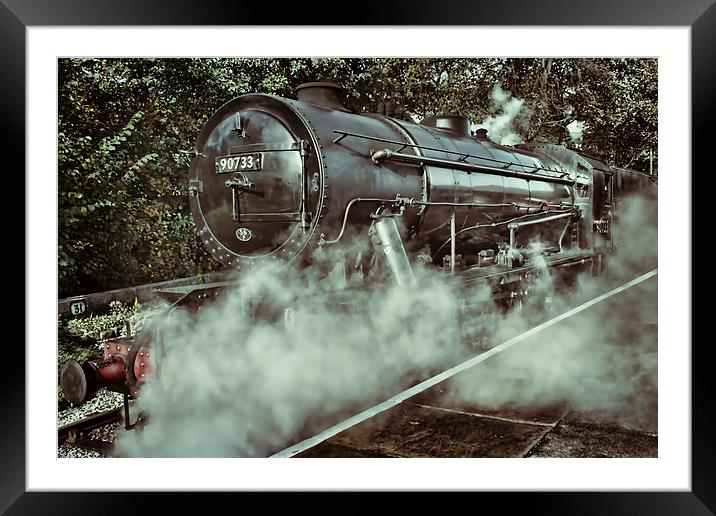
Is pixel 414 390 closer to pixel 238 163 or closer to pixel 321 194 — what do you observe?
pixel 321 194

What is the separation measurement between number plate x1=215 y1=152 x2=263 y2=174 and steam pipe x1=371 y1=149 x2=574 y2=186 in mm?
771

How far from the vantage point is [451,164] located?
4.58 meters

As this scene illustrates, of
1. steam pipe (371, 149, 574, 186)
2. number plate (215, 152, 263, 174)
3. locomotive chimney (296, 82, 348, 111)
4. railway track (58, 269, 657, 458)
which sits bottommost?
railway track (58, 269, 657, 458)

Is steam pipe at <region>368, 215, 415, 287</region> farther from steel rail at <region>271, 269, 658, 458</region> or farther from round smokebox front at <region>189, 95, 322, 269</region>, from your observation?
steel rail at <region>271, 269, 658, 458</region>

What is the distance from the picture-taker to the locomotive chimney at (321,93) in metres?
3.99

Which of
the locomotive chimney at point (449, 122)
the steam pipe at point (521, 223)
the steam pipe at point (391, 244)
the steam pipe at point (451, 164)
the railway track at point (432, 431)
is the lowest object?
the railway track at point (432, 431)

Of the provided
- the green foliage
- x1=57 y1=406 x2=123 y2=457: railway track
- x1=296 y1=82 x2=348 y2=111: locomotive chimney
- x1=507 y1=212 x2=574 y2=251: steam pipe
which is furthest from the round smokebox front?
x1=507 y1=212 x2=574 y2=251: steam pipe

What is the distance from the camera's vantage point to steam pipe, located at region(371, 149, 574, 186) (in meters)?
3.87

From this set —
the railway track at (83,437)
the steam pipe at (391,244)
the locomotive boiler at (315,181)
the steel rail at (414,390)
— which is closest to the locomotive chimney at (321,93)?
the locomotive boiler at (315,181)

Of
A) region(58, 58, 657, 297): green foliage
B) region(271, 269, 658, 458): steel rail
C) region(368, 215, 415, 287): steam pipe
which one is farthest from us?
region(368, 215, 415, 287): steam pipe

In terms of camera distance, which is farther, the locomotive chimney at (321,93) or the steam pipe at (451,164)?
the locomotive chimney at (321,93)
